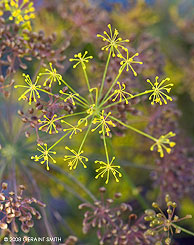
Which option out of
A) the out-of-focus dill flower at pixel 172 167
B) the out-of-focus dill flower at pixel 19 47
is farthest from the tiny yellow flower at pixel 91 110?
the out-of-focus dill flower at pixel 172 167

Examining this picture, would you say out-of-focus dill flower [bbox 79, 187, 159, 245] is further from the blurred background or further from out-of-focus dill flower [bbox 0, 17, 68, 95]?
out-of-focus dill flower [bbox 0, 17, 68, 95]

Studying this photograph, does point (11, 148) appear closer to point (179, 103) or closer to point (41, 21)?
point (41, 21)

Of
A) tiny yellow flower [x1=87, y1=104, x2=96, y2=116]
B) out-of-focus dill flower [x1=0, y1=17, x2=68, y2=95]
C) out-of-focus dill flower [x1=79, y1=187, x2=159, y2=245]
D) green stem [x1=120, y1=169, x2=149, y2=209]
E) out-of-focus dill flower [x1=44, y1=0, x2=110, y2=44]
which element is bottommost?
out-of-focus dill flower [x1=79, y1=187, x2=159, y2=245]

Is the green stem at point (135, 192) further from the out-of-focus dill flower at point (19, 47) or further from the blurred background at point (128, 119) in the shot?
the out-of-focus dill flower at point (19, 47)

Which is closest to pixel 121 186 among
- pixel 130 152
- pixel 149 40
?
pixel 130 152

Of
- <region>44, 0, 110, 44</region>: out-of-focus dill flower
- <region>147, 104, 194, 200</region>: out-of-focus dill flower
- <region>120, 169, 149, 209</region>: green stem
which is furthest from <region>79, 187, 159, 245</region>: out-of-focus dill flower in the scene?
<region>44, 0, 110, 44</region>: out-of-focus dill flower

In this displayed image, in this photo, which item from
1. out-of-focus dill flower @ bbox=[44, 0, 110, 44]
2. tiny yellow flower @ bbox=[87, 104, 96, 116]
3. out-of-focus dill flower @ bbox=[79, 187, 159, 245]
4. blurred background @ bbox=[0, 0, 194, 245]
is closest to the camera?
tiny yellow flower @ bbox=[87, 104, 96, 116]

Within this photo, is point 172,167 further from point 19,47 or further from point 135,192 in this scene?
point 19,47

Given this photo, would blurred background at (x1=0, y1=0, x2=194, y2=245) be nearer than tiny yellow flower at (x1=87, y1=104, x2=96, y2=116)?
No
